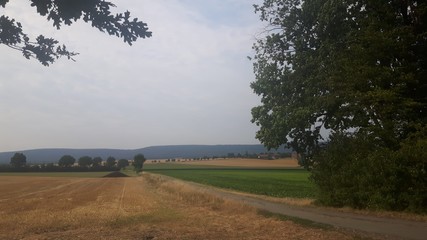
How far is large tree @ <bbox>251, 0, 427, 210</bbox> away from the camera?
60.6 ft

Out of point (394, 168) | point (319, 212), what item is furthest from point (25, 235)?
point (394, 168)

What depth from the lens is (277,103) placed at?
1048 inches

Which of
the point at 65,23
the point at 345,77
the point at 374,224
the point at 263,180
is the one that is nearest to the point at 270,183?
the point at 263,180

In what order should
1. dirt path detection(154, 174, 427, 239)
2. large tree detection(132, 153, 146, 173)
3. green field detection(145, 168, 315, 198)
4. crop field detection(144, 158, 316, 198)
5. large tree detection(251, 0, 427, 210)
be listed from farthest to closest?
large tree detection(132, 153, 146, 173), crop field detection(144, 158, 316, 198), green field detection(145, 168, 315, 198), large tree detection(251, 0, 427, 210), dirt path detection(154, 174, 427, 239)

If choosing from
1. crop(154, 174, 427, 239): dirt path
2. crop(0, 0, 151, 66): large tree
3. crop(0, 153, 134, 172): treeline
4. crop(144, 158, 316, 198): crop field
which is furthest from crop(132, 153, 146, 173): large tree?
crop(0, 0, 151, 66): large tree

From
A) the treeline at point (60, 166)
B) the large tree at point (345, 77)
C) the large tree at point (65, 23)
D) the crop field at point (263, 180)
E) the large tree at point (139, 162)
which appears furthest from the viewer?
the large tree at point (139, 162)

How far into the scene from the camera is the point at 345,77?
67.1 ft

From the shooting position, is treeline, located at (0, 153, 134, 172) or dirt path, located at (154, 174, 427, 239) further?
treeline, located at (0, 153, 134, 172)

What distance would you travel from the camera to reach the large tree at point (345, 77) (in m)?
18.5

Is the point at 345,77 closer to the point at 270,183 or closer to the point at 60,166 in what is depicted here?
the point at 270,183

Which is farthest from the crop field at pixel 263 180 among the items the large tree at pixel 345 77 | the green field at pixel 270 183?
the large tree at pixel 345 77

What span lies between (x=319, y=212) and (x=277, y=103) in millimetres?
8513

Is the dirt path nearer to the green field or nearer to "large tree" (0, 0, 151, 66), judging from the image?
"large tree" (0, 0, 151, 66)

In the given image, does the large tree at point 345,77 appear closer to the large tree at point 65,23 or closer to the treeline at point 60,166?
the large tree at point 65,23
